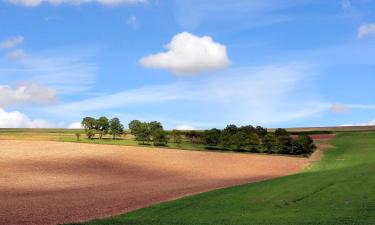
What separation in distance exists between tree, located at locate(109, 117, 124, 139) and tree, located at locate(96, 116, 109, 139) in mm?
803

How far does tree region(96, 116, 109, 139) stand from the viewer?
93062 millimetres

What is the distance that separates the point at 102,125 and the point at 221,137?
2151cm

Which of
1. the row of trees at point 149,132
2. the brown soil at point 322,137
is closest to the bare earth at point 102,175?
the row of trees at point 149,132

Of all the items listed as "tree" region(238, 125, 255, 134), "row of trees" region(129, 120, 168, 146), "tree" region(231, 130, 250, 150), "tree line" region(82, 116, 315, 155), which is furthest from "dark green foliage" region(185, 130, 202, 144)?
"tree" region(231, 130, 250, 150)

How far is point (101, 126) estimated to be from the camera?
9438cm

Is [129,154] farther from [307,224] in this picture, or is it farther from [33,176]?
[307,224]

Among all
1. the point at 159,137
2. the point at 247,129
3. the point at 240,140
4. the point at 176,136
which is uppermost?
the point at 247,129

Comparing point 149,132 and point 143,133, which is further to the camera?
point 149,132

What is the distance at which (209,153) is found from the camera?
3214 inches

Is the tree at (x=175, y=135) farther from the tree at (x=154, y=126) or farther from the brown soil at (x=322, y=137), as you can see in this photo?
the brown soil at (x=322, y=137)

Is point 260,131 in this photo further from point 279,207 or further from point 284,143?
point 279,207

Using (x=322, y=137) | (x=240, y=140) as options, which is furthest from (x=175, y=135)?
(x=322, y=137)

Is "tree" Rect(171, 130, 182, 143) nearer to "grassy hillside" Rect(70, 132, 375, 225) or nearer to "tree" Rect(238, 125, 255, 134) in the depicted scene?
"tree" Rect(238, 125, 255, 134)

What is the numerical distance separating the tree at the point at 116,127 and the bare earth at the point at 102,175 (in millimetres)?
12266
